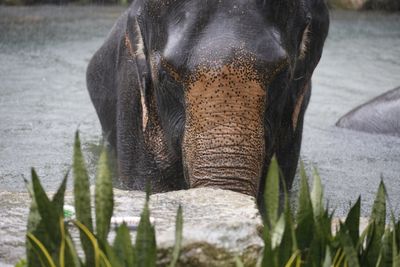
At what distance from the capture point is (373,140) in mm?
8375

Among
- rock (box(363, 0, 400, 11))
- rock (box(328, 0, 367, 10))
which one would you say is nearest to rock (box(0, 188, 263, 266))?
rock (box(328, 0, 367, 10))

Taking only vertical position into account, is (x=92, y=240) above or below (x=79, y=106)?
above

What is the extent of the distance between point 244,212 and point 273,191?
0.33 meters

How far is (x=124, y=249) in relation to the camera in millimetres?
2537

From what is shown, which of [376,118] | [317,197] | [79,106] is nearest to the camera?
[317,197]

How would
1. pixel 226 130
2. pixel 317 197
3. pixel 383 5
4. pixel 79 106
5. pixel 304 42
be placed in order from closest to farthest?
pixel 317 197 → pixel 226 130 → pixel 304 42 → pixel 79 106 → pixel 383 5

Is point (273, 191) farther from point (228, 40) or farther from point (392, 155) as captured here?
point (392, 155)

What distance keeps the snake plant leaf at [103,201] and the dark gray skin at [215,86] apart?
131 centimetres

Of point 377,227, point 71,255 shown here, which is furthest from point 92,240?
point 377,227

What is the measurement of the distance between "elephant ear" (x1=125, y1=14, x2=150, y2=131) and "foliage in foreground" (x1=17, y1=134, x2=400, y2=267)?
2237 millimetres

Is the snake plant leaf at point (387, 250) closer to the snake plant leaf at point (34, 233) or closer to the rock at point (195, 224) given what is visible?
the rock at point (195, 224)

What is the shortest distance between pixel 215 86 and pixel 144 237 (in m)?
1.70

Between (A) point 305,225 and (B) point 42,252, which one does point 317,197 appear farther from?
(B) point 42,252

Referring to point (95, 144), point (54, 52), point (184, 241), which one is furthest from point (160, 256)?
point (54, 52)
